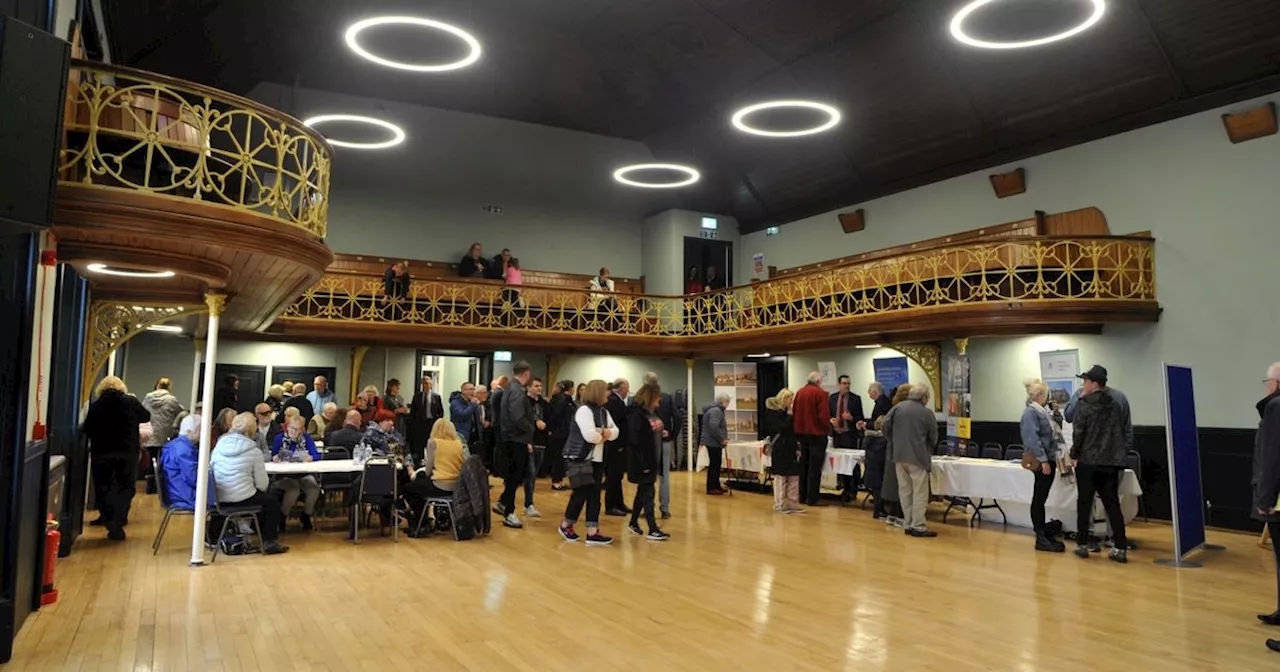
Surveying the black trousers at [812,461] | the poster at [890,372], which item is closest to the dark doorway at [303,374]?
the black trousers at [812,461]

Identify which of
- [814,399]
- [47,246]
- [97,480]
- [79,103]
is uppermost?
[79,103]

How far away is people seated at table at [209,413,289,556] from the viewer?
6137 millimetres

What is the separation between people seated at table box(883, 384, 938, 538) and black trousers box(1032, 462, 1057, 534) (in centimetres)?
95

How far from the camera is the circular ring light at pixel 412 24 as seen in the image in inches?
380

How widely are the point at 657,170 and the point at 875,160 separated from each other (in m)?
4.07

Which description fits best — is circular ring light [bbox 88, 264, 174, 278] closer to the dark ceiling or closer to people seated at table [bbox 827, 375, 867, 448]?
the dark ceiling

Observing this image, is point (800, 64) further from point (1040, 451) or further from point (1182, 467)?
point (1182, 467)

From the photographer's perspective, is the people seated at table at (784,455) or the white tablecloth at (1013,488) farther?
the people seated at table at (784,455)

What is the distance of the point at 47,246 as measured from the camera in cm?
446

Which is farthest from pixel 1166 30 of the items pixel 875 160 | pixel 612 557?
pixel 612 557

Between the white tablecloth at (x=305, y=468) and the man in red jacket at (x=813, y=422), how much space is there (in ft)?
16.6

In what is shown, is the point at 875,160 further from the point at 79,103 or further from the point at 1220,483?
the point at 79,103

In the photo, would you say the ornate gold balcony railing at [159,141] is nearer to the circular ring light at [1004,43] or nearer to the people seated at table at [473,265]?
the circular ring light at [1004,43]

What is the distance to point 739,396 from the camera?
13.1 meters
